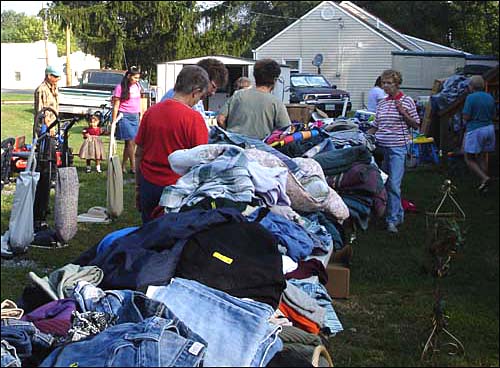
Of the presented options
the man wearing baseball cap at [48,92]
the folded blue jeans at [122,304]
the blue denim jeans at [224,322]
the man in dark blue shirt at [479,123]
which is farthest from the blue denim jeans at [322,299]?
the man in dark blue shirt at [479,123]

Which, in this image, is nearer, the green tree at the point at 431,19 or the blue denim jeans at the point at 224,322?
the blue denim jeans at the point at 224,322

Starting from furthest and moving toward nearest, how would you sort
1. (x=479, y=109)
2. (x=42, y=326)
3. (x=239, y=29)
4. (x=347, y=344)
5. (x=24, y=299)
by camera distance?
(x=239, y=29) → (x=479, y=109) → (x=347, y=344) → (x=24, y=299) → (x=42, y=326)

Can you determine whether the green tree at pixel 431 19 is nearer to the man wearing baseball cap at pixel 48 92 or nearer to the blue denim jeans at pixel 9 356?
the man wearing baseball cap at pixel 48 92

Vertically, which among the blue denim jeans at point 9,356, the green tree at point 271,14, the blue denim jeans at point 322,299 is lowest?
the blue denim jeans at point 322,299

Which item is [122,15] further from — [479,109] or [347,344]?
[347,344]

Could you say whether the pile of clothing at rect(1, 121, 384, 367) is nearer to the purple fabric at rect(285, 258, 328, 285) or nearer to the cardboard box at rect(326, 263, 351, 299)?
the purple fabric at rect(285, 258, 328, 285)

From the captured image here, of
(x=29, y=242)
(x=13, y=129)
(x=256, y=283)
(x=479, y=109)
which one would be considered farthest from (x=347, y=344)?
(x=13, y=129)

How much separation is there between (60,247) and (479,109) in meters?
6.84

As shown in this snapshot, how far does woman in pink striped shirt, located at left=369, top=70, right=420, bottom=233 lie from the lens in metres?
8.04

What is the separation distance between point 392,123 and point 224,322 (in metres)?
5.94

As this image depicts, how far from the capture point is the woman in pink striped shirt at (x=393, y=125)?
8039 mm

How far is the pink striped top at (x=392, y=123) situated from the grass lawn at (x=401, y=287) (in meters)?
1.07

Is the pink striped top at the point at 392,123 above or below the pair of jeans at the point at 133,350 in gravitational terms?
above

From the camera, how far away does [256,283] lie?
296 centimetres
